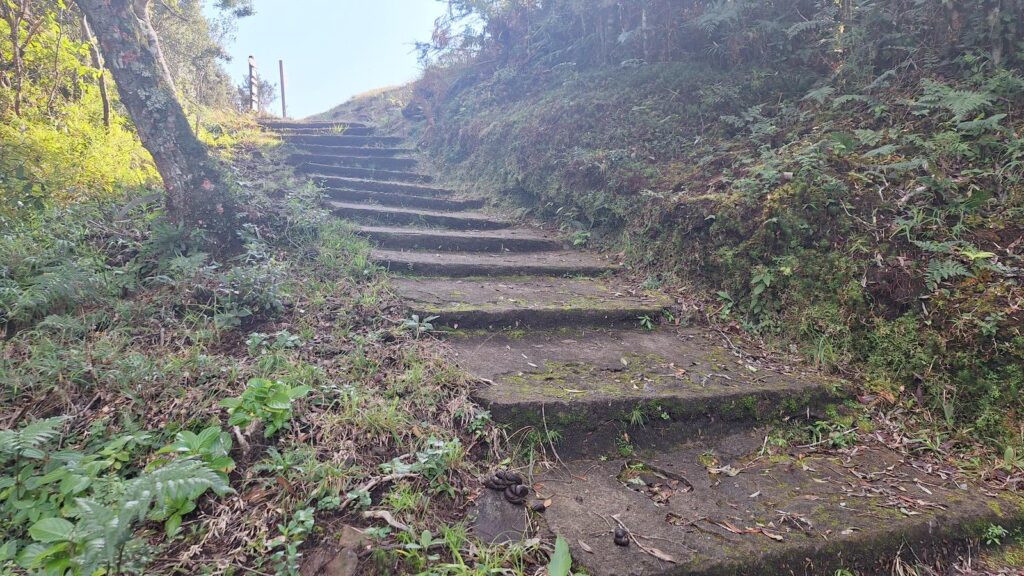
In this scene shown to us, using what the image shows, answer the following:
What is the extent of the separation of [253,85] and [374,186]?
9.60m

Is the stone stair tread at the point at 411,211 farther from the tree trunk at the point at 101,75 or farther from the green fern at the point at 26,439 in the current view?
the green fern at the point at 26,439

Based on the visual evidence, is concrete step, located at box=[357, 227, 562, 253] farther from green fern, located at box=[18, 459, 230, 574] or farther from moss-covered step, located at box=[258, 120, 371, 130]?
moss-covered step, located at box=[258, 120, 371, 130]

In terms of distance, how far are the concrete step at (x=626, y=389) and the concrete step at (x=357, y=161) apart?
598cm

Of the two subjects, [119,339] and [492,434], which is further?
[119,339]

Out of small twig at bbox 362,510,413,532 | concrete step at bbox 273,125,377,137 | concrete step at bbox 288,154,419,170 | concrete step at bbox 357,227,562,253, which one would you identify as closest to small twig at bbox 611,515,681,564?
small twig at bbox 362,510,413,532

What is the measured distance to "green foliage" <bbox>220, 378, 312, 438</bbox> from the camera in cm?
209

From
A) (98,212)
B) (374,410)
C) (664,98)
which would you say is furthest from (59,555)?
(664,98)

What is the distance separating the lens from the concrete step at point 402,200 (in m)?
6.38

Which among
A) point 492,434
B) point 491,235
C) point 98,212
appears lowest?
point 492,434

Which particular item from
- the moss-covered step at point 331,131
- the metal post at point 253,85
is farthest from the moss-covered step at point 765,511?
the metal post at point 253,85

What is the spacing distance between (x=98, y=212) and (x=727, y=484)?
485 cm

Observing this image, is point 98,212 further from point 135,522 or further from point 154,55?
point 135,522

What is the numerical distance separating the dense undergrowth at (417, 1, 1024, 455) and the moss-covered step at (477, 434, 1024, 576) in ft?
1.56

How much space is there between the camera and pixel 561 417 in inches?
96.6
